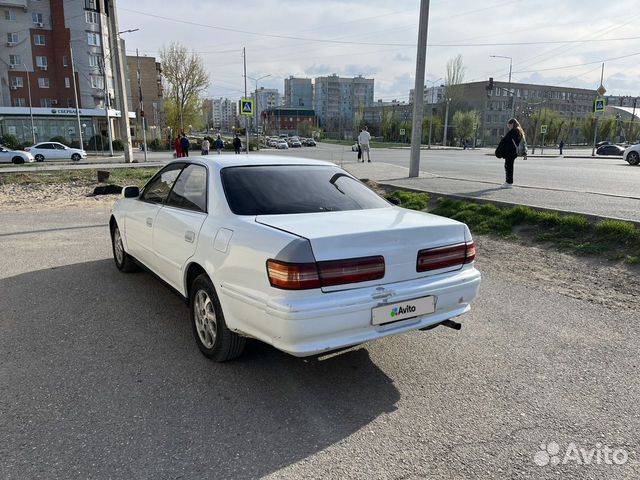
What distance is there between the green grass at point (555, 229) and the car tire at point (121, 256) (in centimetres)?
358

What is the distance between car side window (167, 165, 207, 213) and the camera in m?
4.03

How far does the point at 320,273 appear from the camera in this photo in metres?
2.97

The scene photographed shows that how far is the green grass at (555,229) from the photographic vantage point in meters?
6.62

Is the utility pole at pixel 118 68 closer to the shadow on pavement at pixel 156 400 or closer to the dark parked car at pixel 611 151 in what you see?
the shadow on pavement at pixel 156 400

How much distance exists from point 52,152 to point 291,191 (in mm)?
41540

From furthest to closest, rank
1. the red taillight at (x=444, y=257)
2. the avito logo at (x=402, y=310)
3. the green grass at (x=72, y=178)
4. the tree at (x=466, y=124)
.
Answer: the tree at (x=466, y=124), the green grass at (x=72, y=178), the red taillight at (x=444, y=257), the avito logo at (x=402, y=310)

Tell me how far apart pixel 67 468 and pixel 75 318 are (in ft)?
7.89

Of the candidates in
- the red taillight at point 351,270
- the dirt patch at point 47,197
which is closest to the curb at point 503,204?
the red taillight at point 351,270

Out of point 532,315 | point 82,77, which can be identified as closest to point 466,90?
point 82,77

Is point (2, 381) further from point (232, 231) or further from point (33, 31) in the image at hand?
point (33, 31)

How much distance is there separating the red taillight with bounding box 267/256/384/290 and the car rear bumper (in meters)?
0.08

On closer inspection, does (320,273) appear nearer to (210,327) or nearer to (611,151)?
(210,327)

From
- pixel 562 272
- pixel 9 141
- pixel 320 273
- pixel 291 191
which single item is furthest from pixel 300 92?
pixel 320 273

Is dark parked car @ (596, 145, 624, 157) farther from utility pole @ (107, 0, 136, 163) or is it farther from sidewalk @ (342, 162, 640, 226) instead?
utility pole @ (107, 0, 136, 163)
